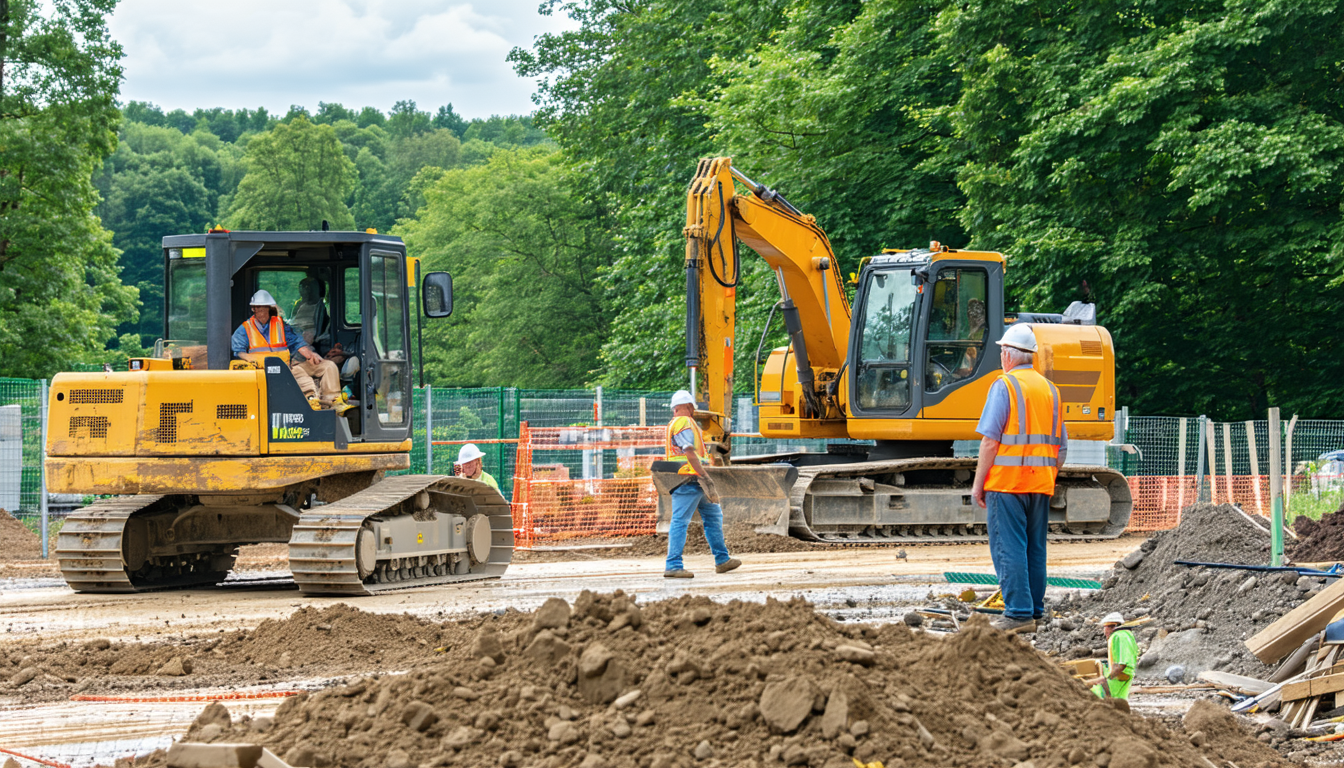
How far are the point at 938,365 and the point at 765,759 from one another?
12032 mm

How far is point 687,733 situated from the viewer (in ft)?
15.0

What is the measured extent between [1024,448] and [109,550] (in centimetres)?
774

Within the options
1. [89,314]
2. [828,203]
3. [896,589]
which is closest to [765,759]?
[896,589]

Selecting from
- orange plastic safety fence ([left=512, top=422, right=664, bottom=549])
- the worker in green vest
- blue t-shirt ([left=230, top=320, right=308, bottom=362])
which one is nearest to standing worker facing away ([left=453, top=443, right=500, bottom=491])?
blue t-shirt ([left=230, top=320, right=308, bottom=362])

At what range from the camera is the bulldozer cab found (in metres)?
11.2

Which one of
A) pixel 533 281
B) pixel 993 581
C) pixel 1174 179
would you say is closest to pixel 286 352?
pixel 993 581

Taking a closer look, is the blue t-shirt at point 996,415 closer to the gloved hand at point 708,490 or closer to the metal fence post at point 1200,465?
the gloved hand at point 708,490

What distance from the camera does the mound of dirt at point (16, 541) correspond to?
1527cm

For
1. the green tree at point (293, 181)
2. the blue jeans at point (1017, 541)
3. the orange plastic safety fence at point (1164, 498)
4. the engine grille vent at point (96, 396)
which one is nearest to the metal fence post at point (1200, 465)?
the orange plastic safety fence at point (1164, 498)

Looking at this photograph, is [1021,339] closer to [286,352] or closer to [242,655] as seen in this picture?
[242,655]

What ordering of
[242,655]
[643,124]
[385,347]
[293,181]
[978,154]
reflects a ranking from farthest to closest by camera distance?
1. [293,181]
2. [643,124]
3. [978,154]
4. [385,347]
5. [242,655]

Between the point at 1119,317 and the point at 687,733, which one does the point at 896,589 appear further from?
the point at 1119,317

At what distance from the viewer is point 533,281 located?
43.4m

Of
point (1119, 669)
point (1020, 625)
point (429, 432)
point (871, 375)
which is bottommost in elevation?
point (1020, 625)
